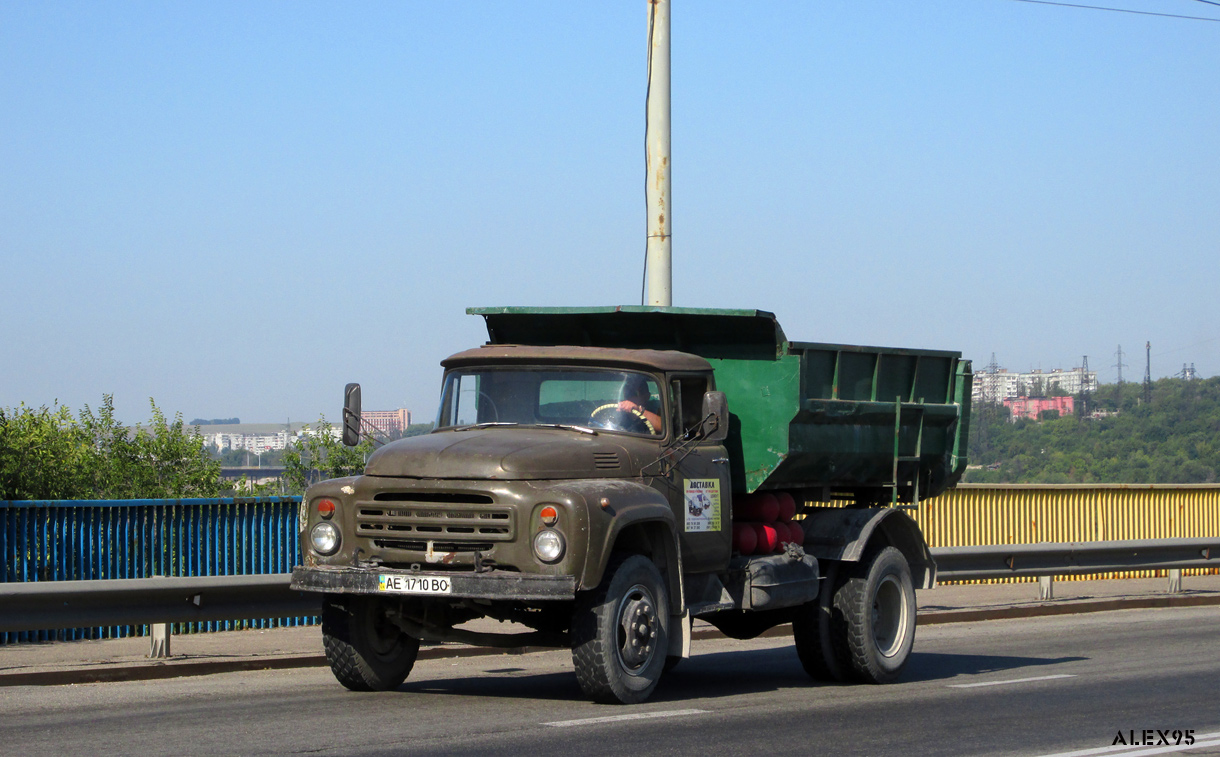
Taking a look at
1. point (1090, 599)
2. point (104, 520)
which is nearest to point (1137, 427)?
point (1090, 599)

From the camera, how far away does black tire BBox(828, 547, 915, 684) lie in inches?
A: 416

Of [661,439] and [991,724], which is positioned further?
[661,439]

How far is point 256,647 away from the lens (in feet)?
41.1

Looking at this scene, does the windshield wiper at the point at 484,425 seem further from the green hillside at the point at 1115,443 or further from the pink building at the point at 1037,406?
the pink building at the point at 1037,406

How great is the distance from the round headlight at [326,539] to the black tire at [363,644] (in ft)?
1.20

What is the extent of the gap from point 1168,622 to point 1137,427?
2055 inches

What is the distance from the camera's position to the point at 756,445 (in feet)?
33.8

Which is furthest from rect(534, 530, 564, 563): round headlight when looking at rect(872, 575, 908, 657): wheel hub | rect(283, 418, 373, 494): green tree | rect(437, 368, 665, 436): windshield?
rect(283, 418, 373, 494): green tree

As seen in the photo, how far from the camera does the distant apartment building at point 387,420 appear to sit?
10.0m

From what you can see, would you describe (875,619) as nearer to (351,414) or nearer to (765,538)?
(765,538)

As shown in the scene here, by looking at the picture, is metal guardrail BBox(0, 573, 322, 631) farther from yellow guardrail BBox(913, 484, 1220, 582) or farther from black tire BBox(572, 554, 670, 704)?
yellow guardrail BBox(913, 484, 1220, 582)

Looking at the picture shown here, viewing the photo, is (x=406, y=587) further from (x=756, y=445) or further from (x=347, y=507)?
(x=756, y=445)

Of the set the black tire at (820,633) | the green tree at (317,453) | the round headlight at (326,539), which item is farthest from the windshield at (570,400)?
the green tree at (317,453)

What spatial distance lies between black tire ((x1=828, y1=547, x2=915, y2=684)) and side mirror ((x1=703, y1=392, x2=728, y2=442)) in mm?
2105
